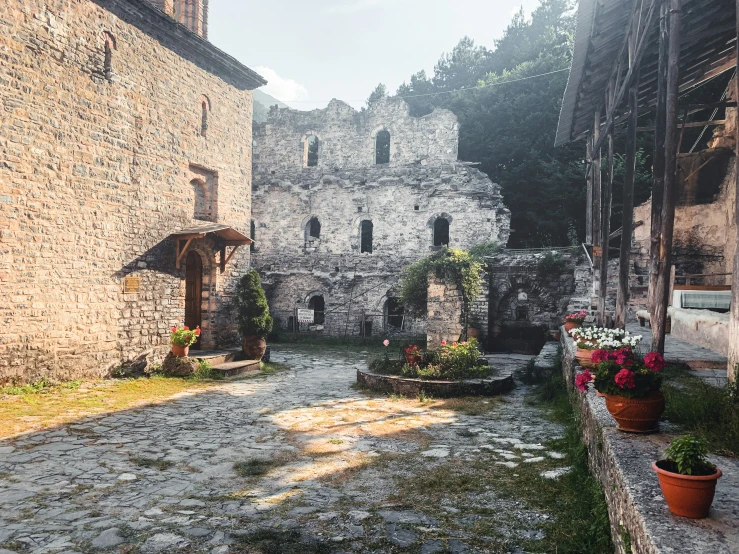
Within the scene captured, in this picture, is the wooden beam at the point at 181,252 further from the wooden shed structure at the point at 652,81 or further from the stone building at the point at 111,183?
the wooden shed structure at the point at 652,81

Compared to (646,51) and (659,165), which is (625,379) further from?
(646,51)

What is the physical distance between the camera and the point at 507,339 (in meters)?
16.7

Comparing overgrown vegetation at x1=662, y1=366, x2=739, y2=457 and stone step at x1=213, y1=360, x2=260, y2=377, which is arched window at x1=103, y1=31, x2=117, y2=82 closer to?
stone step at x1=213, y1=360, x2=260, y2=377

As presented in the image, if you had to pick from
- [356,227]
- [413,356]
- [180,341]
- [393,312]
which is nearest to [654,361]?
[413,356]

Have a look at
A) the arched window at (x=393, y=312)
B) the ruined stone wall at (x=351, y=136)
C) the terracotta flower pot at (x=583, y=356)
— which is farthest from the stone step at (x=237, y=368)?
the ruined stone wall at (x=351, y=136)

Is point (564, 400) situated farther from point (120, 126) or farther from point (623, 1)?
point (120, 126)

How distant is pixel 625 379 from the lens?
3799 mm

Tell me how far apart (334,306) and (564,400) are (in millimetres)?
12474

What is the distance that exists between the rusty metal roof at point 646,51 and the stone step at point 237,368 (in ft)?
29.7

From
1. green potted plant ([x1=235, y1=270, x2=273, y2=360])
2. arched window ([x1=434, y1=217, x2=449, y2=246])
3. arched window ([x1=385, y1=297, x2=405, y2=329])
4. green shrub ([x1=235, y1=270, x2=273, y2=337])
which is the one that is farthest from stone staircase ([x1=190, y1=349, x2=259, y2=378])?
arched window ([x1=434, y1=217, x2=449, y2=246])

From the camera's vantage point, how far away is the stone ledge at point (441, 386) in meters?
9.30

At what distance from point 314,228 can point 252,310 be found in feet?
30.8

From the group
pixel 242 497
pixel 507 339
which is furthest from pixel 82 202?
pixel 507 339

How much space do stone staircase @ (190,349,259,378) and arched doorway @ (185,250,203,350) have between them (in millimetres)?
884
